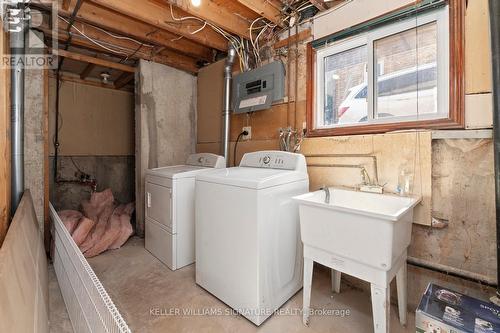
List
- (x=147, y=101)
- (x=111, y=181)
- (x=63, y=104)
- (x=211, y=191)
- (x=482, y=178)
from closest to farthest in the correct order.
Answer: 1. (x=482, y=178)
2. (x=211, y=191)
3. (x=147, y=101)
4. (x=63, y=104)
5. (x=111, y=181)

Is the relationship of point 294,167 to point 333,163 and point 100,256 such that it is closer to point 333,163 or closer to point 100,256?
point 333,163

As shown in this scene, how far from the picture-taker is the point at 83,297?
1232 millimetres

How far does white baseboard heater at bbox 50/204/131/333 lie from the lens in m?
0.90

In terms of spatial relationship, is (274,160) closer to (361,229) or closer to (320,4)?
(361,229)

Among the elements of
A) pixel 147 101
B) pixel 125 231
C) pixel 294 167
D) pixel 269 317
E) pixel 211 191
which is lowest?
pixel 269 317

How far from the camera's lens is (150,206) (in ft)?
8.16

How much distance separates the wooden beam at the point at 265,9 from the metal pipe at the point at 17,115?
71.1 inches

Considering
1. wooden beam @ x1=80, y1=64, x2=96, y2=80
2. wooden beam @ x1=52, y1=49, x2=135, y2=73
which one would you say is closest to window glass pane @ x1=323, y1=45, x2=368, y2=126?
wooden beam @ x1=52, y1=49, x2=135, y2=73

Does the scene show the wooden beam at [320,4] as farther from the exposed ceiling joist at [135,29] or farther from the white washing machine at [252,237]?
the exposed ceiling joist at [135,29]

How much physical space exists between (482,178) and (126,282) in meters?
2.60

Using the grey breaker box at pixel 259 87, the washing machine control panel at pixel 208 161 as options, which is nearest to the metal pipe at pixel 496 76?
the grey breaker box at pixel 259 87

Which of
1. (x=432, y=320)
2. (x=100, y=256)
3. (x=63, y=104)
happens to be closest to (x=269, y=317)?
(x=432, y=320)

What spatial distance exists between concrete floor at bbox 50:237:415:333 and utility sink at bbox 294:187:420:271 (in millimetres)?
559

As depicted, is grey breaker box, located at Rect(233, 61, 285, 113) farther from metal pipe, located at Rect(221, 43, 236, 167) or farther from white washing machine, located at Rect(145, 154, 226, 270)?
white washing machine, located at Rect(145, 154, 226, 270)
